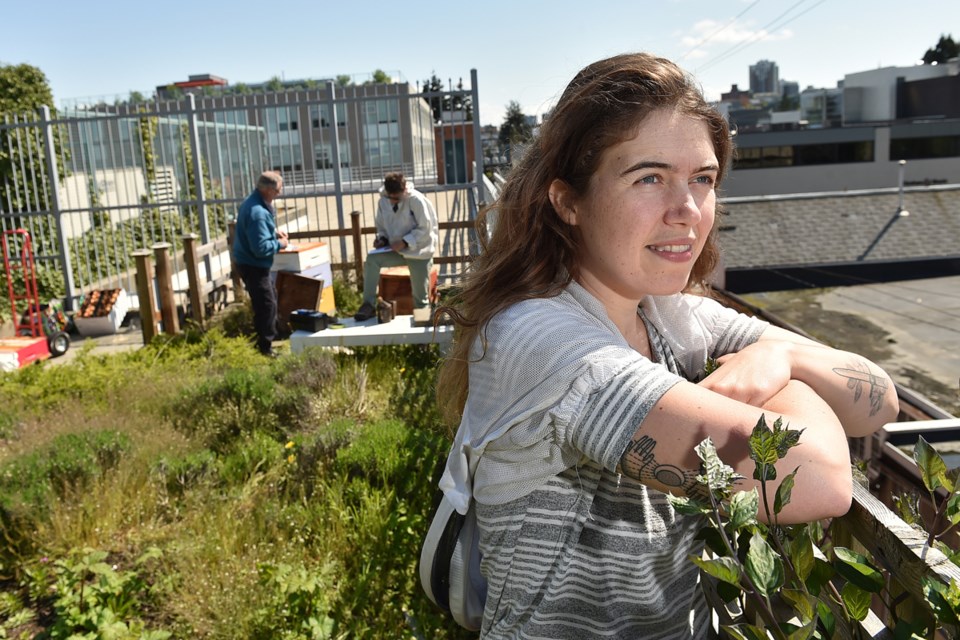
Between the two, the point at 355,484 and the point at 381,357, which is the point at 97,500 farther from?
the point at 381,357

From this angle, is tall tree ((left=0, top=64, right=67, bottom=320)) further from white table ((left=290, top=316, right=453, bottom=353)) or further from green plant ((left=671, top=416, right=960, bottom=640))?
green plant ((left=671, top=416, right=960, bottom=640))

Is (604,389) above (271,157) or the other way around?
the other way around

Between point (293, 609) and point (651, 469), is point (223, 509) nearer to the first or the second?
point (293, 609)

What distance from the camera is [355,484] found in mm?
3914

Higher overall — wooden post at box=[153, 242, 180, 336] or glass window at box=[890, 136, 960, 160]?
glass window at box=[890, 136, 960, 160]

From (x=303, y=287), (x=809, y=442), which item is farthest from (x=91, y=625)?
(x=303, y=287)

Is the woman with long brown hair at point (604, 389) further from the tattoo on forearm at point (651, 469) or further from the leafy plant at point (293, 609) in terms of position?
the leafy plant at point (293, 609)

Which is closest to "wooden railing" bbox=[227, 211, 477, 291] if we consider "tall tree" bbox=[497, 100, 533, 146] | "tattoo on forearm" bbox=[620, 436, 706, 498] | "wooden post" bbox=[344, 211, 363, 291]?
"wooden post" bbox=[344, 211, 363, 291]

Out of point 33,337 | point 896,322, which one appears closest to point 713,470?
point 33,337

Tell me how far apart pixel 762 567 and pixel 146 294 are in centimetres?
850

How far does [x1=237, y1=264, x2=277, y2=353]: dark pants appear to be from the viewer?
8.31 metres

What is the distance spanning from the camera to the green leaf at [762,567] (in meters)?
0.88

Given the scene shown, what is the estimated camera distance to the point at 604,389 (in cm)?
118

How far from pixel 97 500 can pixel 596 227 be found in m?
3.40
